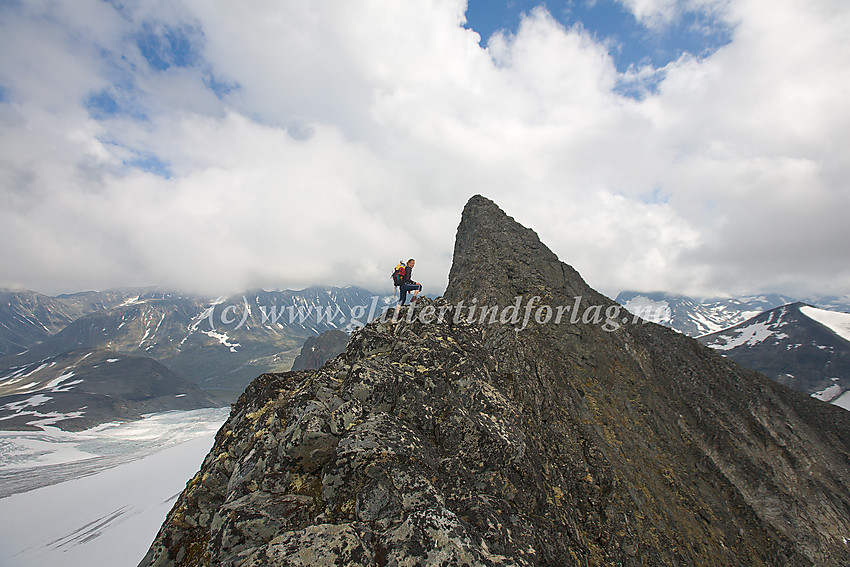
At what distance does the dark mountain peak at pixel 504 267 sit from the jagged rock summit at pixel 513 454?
26 centimetres

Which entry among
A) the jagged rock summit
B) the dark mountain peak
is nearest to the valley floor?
the dark mountain peak

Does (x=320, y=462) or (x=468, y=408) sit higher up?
(x=468, y=408)

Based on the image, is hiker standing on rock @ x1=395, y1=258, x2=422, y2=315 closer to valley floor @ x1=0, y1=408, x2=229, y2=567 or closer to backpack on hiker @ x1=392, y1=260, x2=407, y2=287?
backpack on hiker @ x1=392, y1=260, x2=407, y2=287

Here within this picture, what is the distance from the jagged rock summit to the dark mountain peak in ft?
0.84

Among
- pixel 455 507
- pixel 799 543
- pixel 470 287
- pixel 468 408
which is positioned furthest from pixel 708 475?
pixel 455 507

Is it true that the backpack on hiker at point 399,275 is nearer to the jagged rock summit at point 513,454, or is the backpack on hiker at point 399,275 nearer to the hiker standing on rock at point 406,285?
the hiker standing on rock at point 406,285

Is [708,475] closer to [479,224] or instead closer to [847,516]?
[847,516]

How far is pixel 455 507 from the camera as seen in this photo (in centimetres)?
891

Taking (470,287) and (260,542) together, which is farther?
(470,287)

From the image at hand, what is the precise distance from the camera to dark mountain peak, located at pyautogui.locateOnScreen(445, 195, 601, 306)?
3400cm

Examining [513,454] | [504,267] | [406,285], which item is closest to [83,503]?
[406,285]

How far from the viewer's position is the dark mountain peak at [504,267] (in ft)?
112

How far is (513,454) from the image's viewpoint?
1175 cm

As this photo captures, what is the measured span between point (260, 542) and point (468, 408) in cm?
733
